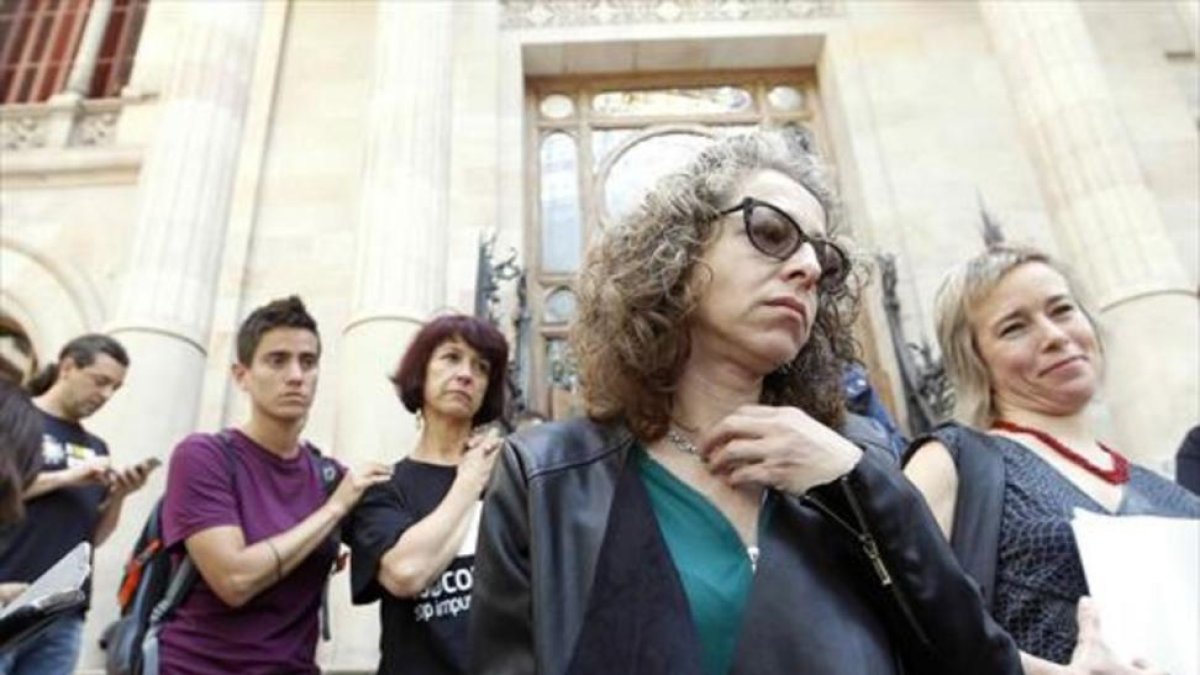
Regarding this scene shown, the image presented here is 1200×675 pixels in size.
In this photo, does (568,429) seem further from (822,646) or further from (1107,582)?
(1107,582)

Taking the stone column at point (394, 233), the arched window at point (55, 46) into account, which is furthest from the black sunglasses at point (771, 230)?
the arched window at point (55, 46)

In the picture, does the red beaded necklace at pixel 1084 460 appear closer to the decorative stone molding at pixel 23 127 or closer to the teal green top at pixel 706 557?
the teal green top at pixel 706 557

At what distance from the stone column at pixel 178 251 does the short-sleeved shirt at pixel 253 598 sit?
358 cm

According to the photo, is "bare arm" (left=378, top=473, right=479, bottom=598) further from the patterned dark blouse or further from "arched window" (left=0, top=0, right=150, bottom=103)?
"arched window" (left=0, top=0, right=150, bottom=103)

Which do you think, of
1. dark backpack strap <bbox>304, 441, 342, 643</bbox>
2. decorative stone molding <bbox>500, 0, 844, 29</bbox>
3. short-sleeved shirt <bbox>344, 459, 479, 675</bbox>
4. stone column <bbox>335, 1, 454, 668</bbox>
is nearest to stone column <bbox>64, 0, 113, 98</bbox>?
stone column <bbox>335, 1, 454, 668</bbox>

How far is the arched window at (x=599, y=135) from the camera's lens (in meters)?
8.84

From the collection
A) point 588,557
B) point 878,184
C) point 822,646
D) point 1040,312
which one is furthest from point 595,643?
point 878,184

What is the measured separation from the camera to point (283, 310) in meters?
3.13

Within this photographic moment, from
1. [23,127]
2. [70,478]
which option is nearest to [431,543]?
[70,478]

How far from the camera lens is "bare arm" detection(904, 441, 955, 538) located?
5.75ft

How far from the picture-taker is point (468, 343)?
277cm

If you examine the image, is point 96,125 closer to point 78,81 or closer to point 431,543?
point 78,81

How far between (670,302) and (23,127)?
414 inches

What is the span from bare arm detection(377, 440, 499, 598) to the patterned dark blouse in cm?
128
